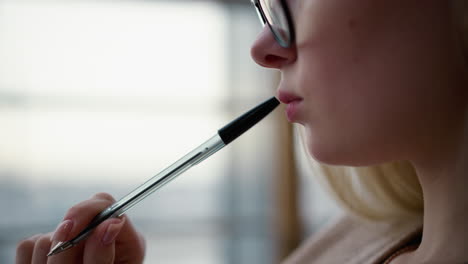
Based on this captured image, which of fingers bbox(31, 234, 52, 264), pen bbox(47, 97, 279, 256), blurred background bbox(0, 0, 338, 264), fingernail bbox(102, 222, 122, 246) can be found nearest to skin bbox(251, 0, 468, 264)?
pen bbox(47, 97, 279, 256)

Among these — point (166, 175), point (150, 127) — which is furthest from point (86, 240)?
point (150, 127)

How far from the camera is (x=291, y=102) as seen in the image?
0.57m

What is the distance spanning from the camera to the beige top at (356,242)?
706 millimetres

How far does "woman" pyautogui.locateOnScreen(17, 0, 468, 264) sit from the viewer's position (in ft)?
1.59

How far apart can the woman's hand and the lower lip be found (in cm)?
25

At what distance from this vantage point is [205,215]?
3.38 m

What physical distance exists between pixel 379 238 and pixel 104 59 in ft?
8.71

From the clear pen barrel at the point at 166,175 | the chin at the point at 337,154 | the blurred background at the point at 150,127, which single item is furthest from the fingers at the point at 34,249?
the blurred background at the point at 150,127

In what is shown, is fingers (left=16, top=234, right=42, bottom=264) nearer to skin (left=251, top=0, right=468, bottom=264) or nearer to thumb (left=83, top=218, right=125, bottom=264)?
thumb (left=83, top=218, right=125, bottom=264)

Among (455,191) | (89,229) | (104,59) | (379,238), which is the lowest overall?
(379,238)

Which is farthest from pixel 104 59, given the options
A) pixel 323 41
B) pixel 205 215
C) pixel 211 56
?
pixel 323 41

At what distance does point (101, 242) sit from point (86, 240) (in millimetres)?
27

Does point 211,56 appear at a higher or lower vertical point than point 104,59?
lower

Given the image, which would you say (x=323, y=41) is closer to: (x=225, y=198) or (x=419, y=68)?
(x=419, y=68)
